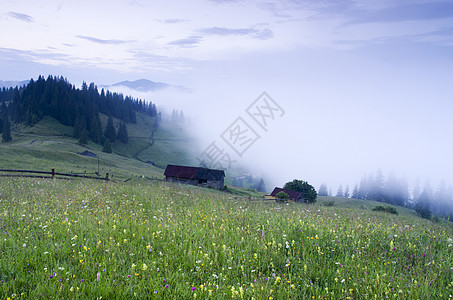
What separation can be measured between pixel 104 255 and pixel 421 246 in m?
6.87

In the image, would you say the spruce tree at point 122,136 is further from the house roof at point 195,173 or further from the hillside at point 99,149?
the house roof at point 195,173

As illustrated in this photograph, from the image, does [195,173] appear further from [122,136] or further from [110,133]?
[122,136]

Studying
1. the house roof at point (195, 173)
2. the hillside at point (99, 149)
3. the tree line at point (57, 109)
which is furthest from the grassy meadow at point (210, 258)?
the tree line at point (57, 109)

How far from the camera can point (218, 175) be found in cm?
7262

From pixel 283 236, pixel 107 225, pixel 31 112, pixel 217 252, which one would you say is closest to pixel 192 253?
pixel 217 252

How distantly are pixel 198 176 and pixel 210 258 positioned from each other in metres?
66.8

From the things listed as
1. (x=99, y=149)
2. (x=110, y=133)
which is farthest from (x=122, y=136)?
(x=99, y=149)

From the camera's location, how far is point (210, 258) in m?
5.57

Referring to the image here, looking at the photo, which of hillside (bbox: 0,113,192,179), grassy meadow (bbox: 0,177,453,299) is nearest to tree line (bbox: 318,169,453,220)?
hillside (bbox: 0,113,192,179)

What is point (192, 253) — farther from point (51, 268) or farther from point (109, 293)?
point (51, 268)

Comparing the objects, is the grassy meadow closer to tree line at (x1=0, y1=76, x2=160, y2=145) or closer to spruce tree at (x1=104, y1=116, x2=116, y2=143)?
tree line at (x1=0, y1=76, x2=160, y2=145)

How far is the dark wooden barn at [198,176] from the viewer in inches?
2813

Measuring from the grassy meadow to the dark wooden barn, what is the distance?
6346 centimetres

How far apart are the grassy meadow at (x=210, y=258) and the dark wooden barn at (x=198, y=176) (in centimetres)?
6346
